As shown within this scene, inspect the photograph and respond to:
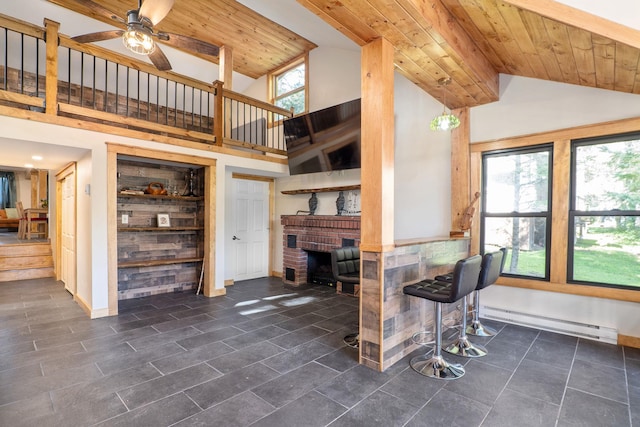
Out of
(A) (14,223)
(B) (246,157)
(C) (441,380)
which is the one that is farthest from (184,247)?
(A) (14,223)

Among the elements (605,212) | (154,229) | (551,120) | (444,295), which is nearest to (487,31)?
(551,120)

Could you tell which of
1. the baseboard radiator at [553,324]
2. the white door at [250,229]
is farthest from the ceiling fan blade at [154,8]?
the baseboard radiator at [553,324]

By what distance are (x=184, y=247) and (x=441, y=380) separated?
4373 mm

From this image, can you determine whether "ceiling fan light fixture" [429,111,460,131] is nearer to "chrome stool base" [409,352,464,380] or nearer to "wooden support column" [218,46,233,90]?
"chrome stool base" [409,352,464,380]

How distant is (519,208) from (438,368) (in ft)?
7.53

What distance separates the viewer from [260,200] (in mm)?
6301

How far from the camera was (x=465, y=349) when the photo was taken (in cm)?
285

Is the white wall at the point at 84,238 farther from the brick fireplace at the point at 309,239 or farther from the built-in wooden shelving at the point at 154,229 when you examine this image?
the brick fireplace at the point at 309,239

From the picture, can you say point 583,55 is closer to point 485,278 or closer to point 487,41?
point 487,41

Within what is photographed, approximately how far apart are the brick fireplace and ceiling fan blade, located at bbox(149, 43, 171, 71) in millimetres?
3051

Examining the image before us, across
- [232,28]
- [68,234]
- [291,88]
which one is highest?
[232,28]

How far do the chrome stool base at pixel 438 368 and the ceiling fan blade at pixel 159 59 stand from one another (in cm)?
406

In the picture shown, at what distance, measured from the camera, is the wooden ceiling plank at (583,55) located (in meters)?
2.33

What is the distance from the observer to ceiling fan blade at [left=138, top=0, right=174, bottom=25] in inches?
111
